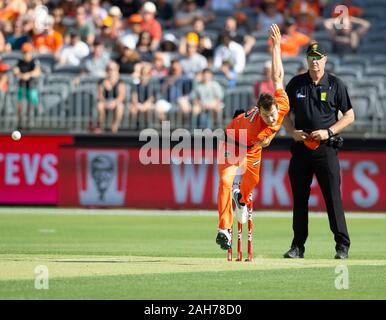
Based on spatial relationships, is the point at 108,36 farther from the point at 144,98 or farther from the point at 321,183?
the point at 321,183

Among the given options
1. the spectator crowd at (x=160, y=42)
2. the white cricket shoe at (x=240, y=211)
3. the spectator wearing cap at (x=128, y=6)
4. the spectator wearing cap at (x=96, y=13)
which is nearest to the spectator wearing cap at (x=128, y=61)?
the spectator crowd at (x=160, y=42)

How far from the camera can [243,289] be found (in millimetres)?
10977

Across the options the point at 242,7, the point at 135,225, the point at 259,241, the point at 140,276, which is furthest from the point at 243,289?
the point at 242,7

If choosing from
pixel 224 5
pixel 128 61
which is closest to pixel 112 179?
pixel 128 61

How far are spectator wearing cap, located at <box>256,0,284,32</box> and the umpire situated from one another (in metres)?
12.9

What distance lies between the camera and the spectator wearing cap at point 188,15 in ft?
90.1

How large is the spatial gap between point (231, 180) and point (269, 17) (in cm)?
1437

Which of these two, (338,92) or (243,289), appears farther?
(338,92)

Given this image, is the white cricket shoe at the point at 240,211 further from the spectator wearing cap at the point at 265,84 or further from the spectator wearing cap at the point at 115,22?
the spectator wearing cap at the point at 115,22

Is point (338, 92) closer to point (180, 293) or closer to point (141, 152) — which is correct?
point (180, 293)

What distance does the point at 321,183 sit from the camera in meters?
14.2

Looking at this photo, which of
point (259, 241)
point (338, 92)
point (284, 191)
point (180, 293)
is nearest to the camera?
point (180, 293)
